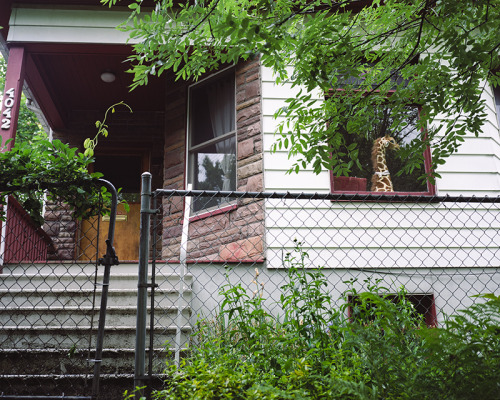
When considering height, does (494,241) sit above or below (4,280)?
above

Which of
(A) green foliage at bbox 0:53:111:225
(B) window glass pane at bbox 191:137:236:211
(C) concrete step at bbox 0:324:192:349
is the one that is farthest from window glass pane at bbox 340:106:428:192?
(A) green foliage at bbox 0:53:111:225

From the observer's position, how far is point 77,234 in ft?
25.6

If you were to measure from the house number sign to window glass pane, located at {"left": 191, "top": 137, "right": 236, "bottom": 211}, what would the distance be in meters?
2.26

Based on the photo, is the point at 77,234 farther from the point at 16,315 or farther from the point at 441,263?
the point at 441,263

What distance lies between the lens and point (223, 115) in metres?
6.41

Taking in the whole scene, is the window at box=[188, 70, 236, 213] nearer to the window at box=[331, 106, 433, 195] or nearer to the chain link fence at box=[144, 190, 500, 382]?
the chain link fence at box=[144, 190, 500, 382]

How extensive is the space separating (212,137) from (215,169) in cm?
46

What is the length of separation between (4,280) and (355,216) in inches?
144

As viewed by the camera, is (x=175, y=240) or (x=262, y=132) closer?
(x=262, y=132)

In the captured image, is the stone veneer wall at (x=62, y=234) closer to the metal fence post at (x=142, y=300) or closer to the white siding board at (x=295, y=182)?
the white siding board at (x=295, y=182)

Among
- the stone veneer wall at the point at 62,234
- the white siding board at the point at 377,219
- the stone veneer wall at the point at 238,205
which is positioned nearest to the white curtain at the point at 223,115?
the stone veneer wall at the point at 238,205

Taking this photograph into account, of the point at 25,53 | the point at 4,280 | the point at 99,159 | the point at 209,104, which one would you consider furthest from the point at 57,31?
the point at 4,280

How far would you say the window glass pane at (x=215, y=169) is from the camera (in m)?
6.07

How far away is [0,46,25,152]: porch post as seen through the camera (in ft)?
18.8
